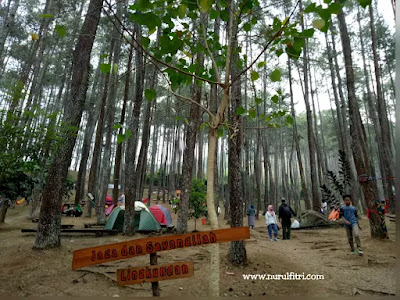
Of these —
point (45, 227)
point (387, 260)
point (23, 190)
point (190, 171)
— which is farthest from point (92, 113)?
point (387, 260)

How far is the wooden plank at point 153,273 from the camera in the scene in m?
2.36

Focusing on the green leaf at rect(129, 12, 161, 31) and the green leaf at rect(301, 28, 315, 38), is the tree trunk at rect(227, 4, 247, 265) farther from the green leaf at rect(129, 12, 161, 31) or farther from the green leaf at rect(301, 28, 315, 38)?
the green leaf at rect(129, 12, 161, 31)

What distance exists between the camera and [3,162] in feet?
15.6

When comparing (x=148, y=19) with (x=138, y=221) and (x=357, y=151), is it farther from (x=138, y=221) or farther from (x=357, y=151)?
(x=138, y=221)

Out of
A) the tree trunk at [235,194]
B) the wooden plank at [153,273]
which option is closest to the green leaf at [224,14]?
the tree trunk at [235,194]

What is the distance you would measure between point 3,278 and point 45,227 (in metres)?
1.40

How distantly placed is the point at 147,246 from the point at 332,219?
42.8ft

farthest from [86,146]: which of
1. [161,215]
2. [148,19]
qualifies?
[148,19]

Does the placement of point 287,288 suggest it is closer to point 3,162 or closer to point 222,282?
point 222,282

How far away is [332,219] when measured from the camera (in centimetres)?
1266

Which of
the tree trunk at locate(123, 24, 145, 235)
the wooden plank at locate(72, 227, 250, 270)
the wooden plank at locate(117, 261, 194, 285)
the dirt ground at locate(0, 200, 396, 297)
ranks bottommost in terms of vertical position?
the dirt ground at locate(0, 200, 396, 297)

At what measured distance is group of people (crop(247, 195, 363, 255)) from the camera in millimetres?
6008

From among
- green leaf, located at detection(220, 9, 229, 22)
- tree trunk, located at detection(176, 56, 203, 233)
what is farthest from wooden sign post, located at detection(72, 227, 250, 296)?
tree trunk, located at detection(176, 56, 203, 233)

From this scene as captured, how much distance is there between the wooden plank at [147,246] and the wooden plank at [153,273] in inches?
6.9
